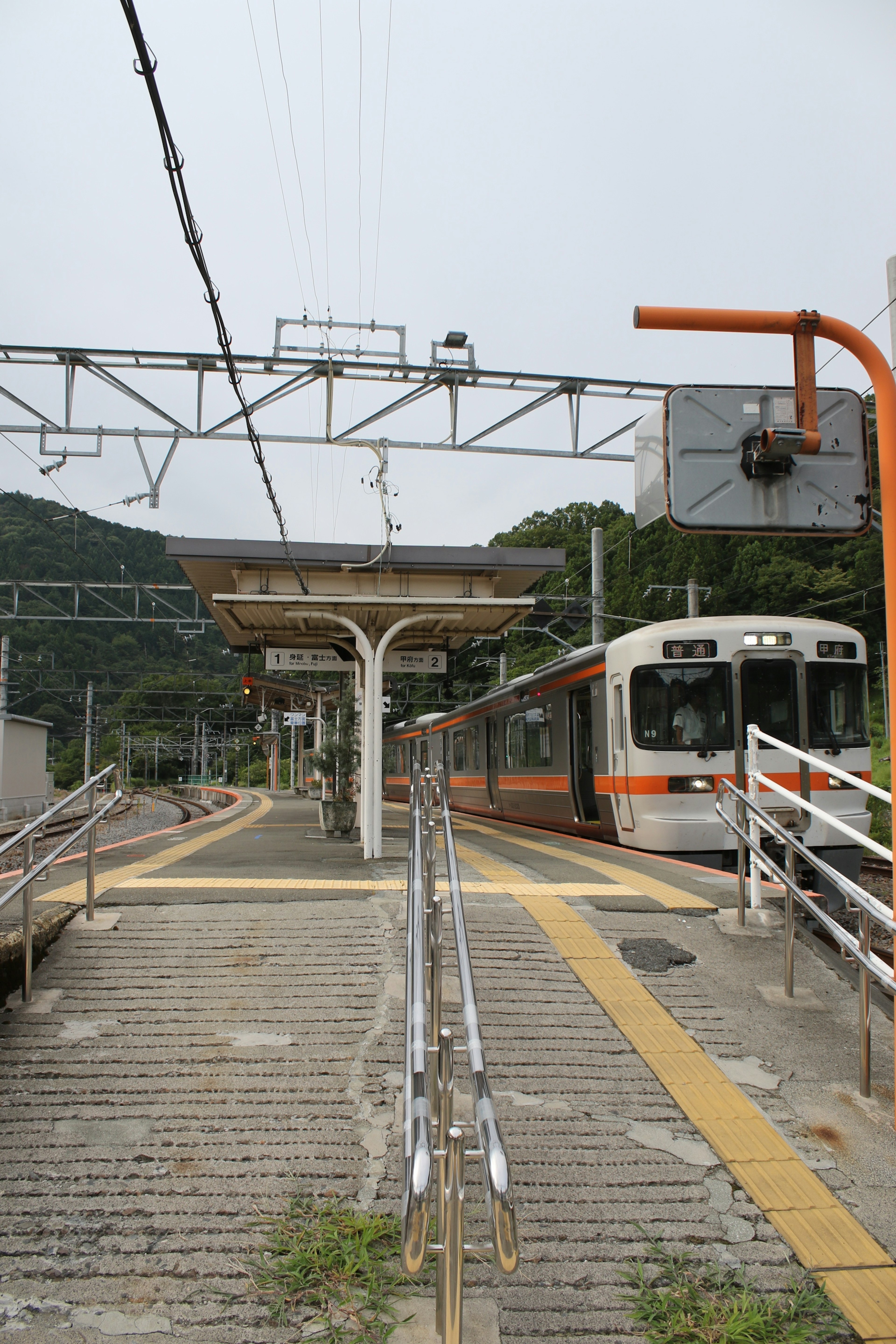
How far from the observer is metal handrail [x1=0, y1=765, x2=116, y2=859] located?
191 inches

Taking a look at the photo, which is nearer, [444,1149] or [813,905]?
[444,1149]

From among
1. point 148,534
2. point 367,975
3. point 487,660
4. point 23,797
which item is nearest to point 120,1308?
point 367,975

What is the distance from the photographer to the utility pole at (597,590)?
19188 millimetres

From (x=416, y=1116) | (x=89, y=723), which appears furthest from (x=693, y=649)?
(x=89, y=723)

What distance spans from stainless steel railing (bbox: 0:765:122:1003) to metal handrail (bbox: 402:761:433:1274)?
2.08 m

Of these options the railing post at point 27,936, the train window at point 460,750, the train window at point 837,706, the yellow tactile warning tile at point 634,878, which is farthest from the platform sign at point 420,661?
the railing post at point 27,936

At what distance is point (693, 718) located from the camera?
10062 mm

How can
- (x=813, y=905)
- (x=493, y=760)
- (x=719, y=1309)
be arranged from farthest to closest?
(x=493, y=760), (x=813, y=905), (x=719, y=1309)

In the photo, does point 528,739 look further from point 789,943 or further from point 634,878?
point 789,943

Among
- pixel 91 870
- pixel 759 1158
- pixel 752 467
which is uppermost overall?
pixel 752 467

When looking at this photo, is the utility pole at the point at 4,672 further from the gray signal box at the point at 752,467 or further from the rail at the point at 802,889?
the gray signal box at the point at 752,467

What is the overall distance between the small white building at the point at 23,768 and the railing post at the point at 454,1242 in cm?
2940

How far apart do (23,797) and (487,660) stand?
1705cm

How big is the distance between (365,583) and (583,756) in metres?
3.83
